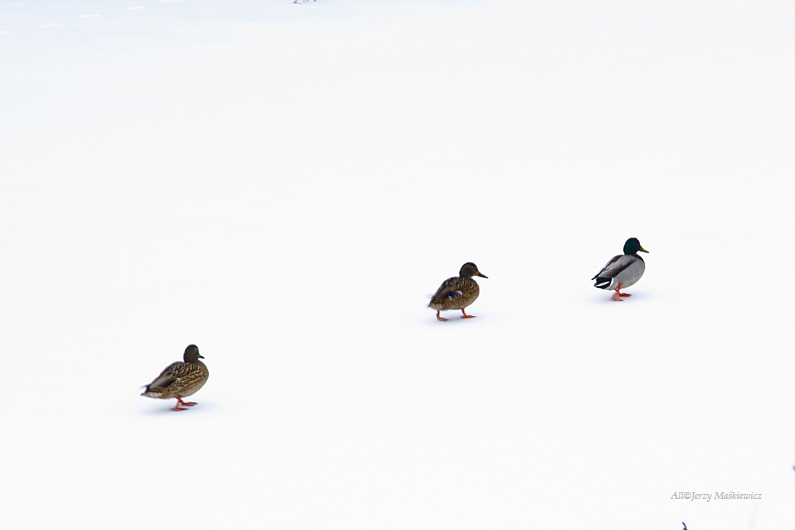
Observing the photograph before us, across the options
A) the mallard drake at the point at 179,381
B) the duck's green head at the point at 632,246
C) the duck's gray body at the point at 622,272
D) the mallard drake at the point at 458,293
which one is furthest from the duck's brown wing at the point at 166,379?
the duck's green head at the point at 632,246

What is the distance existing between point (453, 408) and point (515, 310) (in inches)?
87.7

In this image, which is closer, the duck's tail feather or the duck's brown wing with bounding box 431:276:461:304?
the duck's brown wing with bounding box 431:276:461:304

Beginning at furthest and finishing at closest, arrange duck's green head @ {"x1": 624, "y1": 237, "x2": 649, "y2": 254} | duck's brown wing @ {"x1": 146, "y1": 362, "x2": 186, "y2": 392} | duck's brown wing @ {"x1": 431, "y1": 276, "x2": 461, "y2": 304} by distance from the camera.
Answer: duck's green head @ {"x1": 624, "y1": 237, "x2": 649, "y2": 254}, duck's brown wing @ {"x1": 431, "y1": 276, "x2": 461, "y2": 304}, duck's brown wing @ {"x1": 146, "y1": 362, "x2": 186, "y2": 392}

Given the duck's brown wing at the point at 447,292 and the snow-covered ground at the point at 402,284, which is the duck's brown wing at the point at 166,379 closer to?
the snow-covered ground at the point at 402,284

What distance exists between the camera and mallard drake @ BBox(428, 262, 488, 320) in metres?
8.96

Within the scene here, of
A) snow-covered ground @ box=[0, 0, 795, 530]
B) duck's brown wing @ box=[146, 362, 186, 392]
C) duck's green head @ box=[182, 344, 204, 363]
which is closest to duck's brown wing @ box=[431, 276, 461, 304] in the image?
snow-covered ground @ box=[0, 0, 795, 530]

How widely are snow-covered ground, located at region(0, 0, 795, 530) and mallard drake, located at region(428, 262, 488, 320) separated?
0.76ft

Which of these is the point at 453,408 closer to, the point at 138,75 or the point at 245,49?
the point at 138,75

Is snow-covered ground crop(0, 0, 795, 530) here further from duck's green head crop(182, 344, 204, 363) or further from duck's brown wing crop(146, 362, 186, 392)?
duck's green head crop(182, 344, 204, 363)

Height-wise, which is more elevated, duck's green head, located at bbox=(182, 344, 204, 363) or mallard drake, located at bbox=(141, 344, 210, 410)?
duck's green head, located at bbox=(182, 344, 204, 363)

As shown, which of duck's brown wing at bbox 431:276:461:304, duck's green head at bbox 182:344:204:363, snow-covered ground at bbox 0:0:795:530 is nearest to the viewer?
snow-covered ground at bbox 0:0:795:530

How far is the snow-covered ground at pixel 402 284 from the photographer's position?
20.0 feet

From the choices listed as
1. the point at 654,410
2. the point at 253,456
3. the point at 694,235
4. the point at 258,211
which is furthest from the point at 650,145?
the point at 253,456

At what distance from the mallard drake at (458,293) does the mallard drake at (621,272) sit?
1.11 metres
